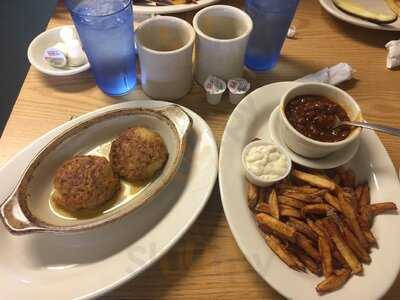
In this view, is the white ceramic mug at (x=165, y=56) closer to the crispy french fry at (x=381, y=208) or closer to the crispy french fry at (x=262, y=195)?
the crispy french fry at (x=262, y=195)

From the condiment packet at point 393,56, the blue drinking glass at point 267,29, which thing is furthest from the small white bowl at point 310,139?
the condiment packet at point 393,56

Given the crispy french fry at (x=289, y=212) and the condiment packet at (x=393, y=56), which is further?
the condiment packet at (x=393, y=56)

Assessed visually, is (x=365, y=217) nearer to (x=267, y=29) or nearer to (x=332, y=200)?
(x=332, y=200)

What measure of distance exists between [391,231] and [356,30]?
80 cm

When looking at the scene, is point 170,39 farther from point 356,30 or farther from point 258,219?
→ point 356,30

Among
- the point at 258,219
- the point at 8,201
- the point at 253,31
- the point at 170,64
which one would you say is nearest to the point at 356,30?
the point at 253,31

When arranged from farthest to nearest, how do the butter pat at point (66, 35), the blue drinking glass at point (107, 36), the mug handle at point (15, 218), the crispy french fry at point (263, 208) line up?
1. the butter pat at point (66, 35)
2. the blue drinking glass at point (107, 36)
3. the crispy french fry at point (263, 208)
4. the mug handle at point (15, 218)

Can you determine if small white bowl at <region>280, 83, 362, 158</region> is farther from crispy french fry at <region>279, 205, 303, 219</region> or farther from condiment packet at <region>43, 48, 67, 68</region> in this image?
condiment packet at <region>43, 48, 67, 68</region>

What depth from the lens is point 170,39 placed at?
39.4 inches

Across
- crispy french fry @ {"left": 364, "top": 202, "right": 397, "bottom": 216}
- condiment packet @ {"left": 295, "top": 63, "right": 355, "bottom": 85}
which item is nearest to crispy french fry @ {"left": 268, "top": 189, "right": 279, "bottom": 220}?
crispy french fry @ {"left": 364, "top": 202, "right": 397, "bottom": 216}

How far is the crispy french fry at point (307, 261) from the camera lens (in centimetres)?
73

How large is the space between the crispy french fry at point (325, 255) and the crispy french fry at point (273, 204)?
0.33 feet

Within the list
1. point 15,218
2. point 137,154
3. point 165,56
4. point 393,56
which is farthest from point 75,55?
point 393,56

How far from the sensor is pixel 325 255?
2.38ft
